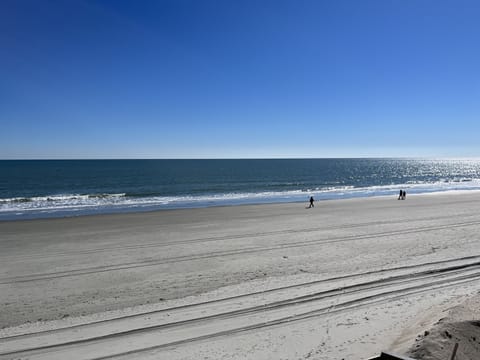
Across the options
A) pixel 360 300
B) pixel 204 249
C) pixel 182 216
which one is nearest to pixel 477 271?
pixel 360 300

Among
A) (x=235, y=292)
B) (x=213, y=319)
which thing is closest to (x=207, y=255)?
(x=235, y=292)

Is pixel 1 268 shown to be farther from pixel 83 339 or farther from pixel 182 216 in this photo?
pixel 182 216

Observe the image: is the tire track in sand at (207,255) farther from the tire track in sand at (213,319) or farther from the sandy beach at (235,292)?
the tire track in sand at (213,319)

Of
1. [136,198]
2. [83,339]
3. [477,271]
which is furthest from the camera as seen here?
[136,198]

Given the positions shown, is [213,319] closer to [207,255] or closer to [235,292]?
[235,292]

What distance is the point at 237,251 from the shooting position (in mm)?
13477

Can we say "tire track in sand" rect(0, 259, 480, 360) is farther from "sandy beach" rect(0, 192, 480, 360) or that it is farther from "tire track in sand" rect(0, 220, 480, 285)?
"tire track in sand" rect(0, 220, 480, 285)

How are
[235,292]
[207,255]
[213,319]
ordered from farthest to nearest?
1. [207,255]
2. [235,292]
3. [213,319]

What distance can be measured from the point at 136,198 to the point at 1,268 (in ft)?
94.0

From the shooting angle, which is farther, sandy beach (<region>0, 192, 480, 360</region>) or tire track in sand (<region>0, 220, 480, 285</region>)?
tire track in sand (<region>0, 220, 480, 285</region>)

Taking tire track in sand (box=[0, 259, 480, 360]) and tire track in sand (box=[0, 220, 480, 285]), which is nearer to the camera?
tire track in sand (box=[0, 259, 480, 360])

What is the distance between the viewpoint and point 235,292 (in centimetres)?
887

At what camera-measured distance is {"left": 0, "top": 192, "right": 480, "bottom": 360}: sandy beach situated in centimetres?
620

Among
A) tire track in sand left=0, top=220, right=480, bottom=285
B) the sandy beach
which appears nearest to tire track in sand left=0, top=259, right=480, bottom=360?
the sandy beach
